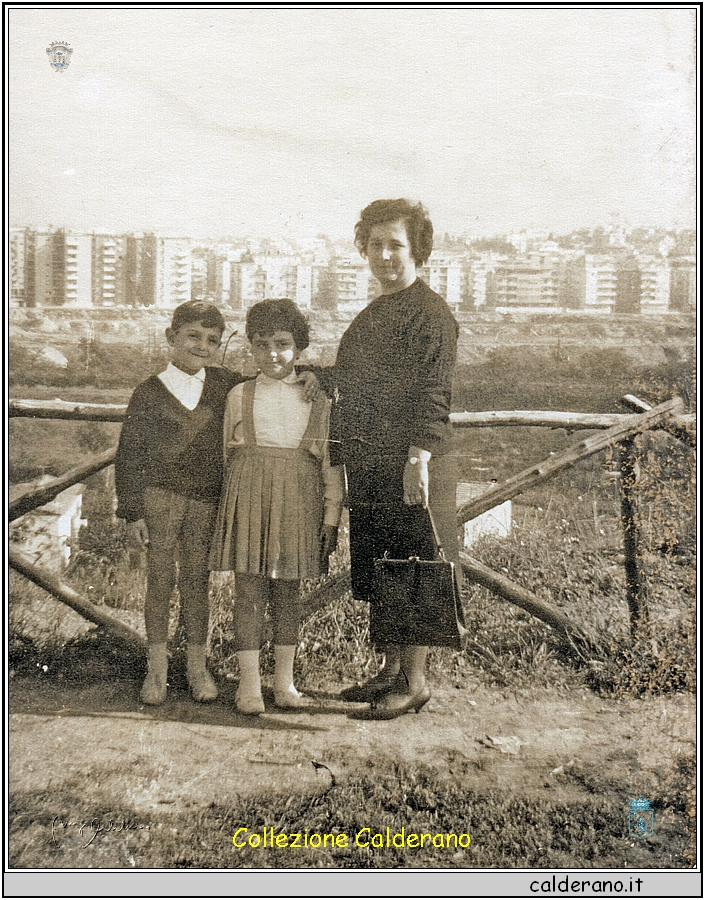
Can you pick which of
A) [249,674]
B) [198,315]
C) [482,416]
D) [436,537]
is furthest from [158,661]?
[482,416]

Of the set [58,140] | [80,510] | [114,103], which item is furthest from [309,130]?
[80,510]

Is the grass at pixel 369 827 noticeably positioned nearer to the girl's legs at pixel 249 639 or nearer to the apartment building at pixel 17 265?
the girl's legs at pixel 249 639

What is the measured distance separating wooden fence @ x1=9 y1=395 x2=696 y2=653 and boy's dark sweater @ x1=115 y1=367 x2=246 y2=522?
217mm

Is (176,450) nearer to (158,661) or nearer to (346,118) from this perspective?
(158,661)

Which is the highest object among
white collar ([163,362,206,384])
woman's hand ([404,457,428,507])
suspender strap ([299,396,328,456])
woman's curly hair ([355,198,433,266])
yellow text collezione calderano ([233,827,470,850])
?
woman's curly hair ([355,198,433,266])

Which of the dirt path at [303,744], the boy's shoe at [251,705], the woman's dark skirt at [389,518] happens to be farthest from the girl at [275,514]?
the dirt path at [303,744]

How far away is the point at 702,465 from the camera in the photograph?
404cm

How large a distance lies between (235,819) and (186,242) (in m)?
3.07

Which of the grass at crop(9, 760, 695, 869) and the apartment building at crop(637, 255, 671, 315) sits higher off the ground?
the apartment building at crop(637, 255, 671, 315)

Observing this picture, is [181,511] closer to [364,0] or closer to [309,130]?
[309,130]

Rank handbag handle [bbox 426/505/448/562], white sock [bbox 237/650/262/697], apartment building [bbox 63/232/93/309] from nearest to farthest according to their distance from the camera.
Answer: handbag handle [bbox 426/505/448/562] < white sock [bbox 237/650/262/697] < apartment building [bbox 63/232/93/309]


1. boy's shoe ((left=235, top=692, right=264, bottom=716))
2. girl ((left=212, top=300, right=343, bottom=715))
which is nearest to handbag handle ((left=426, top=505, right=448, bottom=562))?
girl ((left=212, top=300, right=343, bottom=715))

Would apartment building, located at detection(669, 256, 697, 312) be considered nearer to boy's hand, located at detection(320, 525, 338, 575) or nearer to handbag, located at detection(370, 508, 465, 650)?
handbag, located at detection(370, 508, 465, 650)

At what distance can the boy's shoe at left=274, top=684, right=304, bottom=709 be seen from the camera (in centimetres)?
381
